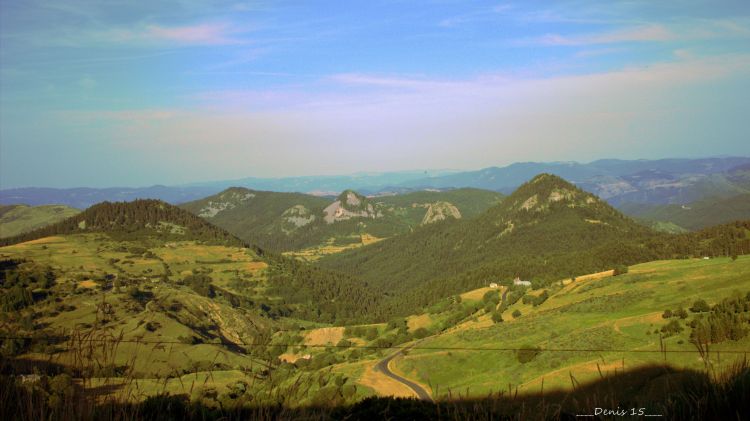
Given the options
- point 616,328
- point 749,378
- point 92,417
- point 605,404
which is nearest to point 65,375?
point 92,417

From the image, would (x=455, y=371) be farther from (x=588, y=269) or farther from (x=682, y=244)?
(x=682, y=244)

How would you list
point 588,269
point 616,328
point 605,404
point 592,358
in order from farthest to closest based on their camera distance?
point 588,269 → point 616,328 → point 592,358 → point 605,404

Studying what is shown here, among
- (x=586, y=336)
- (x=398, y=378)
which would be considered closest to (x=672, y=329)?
(x=586, y=336)

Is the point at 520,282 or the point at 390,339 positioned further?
the point at 520,282

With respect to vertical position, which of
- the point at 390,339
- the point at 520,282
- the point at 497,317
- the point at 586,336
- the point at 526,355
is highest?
the point at 586,336

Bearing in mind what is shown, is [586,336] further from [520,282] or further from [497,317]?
[520,282]

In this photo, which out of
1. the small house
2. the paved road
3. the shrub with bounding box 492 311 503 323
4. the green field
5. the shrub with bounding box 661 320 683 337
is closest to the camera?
the shrub with bounding box 661 320 683 337

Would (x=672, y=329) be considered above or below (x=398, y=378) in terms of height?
above

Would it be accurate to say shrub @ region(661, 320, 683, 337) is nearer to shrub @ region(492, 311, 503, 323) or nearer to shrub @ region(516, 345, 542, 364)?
shrub @ region(516, 345, 542, 364)

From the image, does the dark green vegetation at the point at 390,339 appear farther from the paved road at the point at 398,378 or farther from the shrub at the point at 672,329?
the paved road at the point at 398,378

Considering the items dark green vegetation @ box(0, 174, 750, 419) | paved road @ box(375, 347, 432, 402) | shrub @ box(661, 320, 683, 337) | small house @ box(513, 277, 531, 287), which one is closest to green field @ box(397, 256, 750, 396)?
dark green vegetation @ box(0, 174, 750, 419)

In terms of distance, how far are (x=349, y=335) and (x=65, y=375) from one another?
152m

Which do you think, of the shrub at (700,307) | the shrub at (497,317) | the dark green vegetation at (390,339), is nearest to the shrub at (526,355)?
the dark green vegetation at (390,339)

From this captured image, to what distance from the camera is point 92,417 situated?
4.86m
